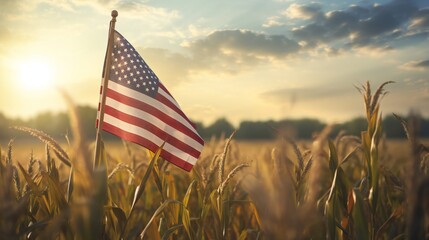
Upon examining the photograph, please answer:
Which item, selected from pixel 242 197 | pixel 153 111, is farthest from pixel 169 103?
pixel 242 197

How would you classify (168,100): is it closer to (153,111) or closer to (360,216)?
(153,111)

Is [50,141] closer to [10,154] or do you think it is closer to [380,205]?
[10,154]

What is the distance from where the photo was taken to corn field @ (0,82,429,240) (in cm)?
133

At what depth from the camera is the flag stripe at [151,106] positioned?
12.6 feet

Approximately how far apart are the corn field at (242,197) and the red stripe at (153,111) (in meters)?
0.49

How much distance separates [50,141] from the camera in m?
2.72

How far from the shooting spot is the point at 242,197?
5020 millimetres

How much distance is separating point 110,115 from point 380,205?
8.41 ft

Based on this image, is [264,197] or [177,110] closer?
[264,197]

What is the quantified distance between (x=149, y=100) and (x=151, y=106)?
0.06m

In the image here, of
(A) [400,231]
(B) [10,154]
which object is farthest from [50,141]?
(A) [400,231]

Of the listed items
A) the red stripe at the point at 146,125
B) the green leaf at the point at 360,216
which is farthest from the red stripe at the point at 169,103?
the green leaf at the point at 360,216

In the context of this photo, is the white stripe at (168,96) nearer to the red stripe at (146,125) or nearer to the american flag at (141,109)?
the american flag at (141,109)

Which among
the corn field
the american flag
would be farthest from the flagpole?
the corn field
